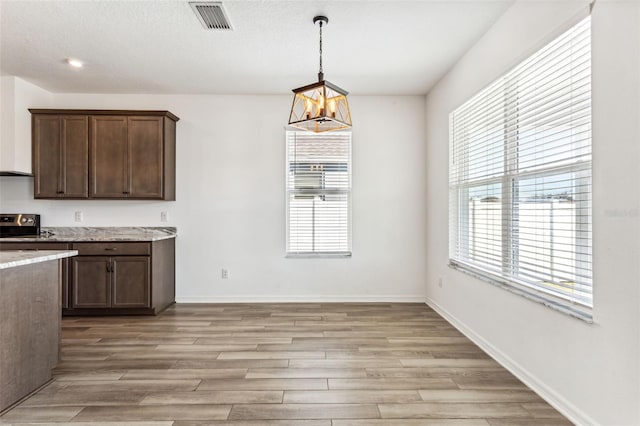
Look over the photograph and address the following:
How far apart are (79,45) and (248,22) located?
1702 millimetres

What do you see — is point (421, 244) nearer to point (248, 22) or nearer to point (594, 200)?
point (594, 200)

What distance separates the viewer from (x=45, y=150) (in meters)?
4.21

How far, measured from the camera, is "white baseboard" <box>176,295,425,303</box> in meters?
4.61

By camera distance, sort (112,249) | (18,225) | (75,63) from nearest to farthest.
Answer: (75,63), (112,249), (18,225)

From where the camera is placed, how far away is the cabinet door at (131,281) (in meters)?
3.98

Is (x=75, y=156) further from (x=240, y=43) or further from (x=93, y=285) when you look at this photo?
(x=240, y=43)

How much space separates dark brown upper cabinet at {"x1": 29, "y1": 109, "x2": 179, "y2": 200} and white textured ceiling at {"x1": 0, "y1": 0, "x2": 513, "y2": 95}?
1.45 feet

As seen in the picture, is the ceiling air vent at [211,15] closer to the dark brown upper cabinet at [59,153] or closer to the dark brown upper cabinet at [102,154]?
the dark brown upper cabinet at [102,154]

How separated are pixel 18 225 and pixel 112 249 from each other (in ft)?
4.75

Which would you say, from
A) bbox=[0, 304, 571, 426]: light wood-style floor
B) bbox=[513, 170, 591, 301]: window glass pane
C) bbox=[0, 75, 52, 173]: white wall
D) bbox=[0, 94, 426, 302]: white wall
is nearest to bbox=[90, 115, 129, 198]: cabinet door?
bbox=[0, 94, 426, 302]: white wall

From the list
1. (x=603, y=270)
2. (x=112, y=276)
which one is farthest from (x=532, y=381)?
(x=112, y=276)

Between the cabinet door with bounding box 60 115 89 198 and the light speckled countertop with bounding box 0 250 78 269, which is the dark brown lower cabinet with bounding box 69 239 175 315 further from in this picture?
the light speckled countertop with bounding box 0 250 78 269

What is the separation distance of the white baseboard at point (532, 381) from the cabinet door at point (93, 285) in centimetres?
388

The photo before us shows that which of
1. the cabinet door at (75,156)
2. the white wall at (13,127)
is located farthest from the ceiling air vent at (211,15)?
the white wall at (13,127)
